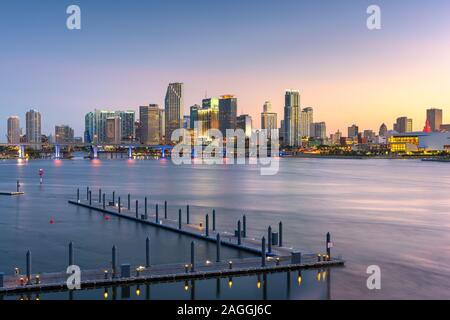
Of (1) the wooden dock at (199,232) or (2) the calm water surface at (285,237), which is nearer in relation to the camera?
(2) the calm water surface at (285,237)

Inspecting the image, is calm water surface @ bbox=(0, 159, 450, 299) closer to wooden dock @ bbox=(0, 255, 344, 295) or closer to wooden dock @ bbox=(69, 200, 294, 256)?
wooden dock @ bbox=(0, 255, 344, 295)

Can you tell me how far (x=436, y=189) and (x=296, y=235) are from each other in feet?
165

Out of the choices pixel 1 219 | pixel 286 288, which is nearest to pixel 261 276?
pixel 286 288

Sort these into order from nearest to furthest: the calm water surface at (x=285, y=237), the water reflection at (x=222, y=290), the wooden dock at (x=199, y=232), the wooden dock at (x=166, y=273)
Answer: the water reflection at (x=222, y=290) → the wooden dock at (x=166, y=273) → the calm water surface at (x=285, y=237) → the wooden dock at (x=199, y=232)

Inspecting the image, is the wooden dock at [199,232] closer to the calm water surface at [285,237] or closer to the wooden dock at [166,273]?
the calm water surface at [285,237]

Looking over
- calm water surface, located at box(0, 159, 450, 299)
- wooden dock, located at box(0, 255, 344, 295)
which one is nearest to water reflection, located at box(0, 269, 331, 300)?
calm water surface, located at box(0, 159, 450, 299)

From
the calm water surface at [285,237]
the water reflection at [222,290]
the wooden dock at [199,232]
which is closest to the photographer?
the water reflection at [222,290]

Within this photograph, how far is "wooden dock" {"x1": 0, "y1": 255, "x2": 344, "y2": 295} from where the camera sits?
2194 cm

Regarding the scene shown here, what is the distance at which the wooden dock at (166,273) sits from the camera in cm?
2194

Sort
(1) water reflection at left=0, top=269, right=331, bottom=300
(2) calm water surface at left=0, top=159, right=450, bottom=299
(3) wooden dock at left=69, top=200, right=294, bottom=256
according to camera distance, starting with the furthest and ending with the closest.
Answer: (3) wooden dock at left=69, top=200, right=294, bottom=256, (2) calm water surface at left=0, top=159, right=450, bottom=299, (1) water reflection at left=0, top=269, right=331, bottom=300

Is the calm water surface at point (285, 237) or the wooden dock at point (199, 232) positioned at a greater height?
the wooden dock at point (199, 232)

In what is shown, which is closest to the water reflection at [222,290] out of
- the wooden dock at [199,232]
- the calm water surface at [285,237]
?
the calm water surface at [285,237]

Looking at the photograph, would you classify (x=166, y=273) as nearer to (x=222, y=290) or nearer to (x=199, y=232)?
(x=222, y=290)

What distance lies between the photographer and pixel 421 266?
27.9m
